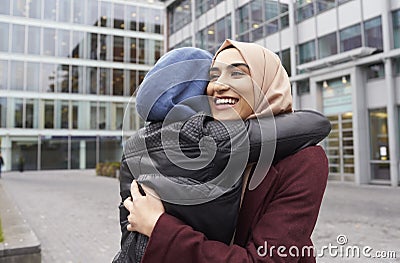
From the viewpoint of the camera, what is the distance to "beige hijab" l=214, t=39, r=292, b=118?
1.38 metres

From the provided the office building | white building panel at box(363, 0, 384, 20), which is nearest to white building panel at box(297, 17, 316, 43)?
the office building

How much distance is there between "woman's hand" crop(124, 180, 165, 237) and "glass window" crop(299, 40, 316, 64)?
19724 millimetres

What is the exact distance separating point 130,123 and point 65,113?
37.8 m

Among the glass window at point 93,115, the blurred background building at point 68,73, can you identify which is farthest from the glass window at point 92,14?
the glass window at point 93,115

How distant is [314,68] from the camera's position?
19.3m

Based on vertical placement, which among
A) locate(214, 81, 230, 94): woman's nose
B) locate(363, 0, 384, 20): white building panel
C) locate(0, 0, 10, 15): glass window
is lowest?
locate(214, 81, 230, 94): woman's nose

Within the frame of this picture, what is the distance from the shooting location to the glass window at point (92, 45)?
3834 centimetres

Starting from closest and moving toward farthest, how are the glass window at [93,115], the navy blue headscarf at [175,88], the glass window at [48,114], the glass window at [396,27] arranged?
1. the navy blue headscarf at [175,88]
2. the glass window at [396,27]
3. the glass window at [48,114]
4. the glass window at [93,115]

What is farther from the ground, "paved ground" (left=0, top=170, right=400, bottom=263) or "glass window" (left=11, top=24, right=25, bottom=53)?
"glass window" (left=11, top=24, right=25, bottom=53)

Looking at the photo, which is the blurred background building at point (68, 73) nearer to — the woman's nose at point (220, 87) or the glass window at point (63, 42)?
the glass window at point (63, 42)

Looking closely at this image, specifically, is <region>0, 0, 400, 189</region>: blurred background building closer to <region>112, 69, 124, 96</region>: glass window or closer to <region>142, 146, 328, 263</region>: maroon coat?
<region>112, 69, 124, 96</region>: glass window

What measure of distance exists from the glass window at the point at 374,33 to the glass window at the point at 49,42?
29348mm

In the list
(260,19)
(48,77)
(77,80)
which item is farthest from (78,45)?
(260,19)

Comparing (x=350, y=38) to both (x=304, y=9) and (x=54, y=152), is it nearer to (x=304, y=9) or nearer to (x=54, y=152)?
(x=304, y=9)
